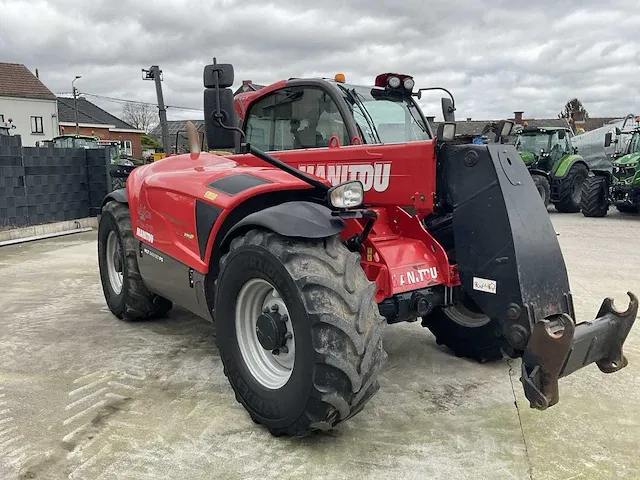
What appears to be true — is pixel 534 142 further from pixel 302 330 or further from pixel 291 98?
pixel 302 330

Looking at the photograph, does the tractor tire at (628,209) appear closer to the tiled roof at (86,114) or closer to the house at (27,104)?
the house at (27,104)

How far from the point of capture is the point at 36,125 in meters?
40.7

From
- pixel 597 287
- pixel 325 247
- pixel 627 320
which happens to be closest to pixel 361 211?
pixel 325 247

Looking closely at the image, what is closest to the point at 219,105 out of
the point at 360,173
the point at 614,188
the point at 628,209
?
the point at 360,173

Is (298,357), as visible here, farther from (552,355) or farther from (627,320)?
(627,320)

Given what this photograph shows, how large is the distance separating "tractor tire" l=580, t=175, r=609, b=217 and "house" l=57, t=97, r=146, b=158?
37229mm

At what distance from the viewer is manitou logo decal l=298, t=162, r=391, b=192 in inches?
135

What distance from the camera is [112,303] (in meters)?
5.29

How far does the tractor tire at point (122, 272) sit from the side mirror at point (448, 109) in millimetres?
2721

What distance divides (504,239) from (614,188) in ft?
42.0

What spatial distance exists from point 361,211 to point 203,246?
3.59 feet

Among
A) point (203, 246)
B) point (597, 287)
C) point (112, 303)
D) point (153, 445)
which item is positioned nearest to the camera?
point (153, 445)

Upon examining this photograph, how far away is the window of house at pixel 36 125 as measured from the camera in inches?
1590

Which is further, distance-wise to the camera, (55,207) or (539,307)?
(55,207)
